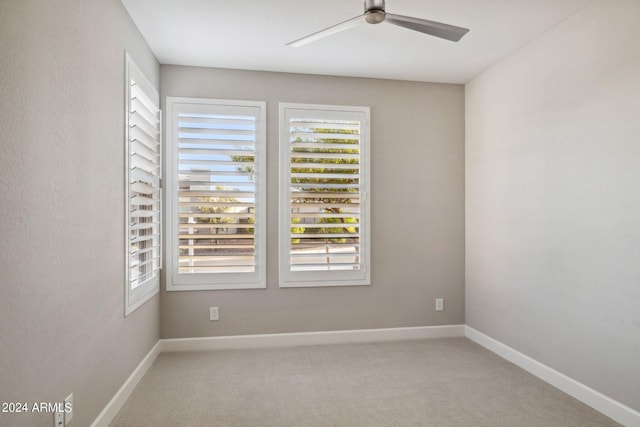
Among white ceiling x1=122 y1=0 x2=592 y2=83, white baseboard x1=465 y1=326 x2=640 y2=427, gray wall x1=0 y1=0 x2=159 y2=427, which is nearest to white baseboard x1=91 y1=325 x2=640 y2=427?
white baseboard x1=465 y1=326 x2=640 y2=427

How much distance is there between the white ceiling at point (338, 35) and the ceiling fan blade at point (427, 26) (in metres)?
0.48

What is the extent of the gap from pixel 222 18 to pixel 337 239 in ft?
7.06

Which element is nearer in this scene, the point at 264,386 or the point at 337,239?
the point at 264,386

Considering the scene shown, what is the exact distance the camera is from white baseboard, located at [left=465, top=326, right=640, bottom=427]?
7.50ft

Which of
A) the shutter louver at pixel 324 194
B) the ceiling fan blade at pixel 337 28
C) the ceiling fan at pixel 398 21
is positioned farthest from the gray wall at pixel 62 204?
the shutter louver at pixel 324 194

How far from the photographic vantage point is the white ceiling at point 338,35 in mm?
2535

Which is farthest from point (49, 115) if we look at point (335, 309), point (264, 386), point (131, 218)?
point (335, 309)

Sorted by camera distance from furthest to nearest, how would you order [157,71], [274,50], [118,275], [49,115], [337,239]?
[337,239], [157,71], [274,50], [118,275], [49,115]

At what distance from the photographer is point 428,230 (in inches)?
156

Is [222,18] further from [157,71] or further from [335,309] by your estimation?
[335,309]

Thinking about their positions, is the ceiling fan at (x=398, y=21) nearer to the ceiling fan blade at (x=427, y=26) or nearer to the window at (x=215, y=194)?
the ceiling fan blade at (x=427, y=26)

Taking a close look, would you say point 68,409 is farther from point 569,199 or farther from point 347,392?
point 569,199

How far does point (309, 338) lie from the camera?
372 centimetres

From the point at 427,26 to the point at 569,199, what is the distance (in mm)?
1617
